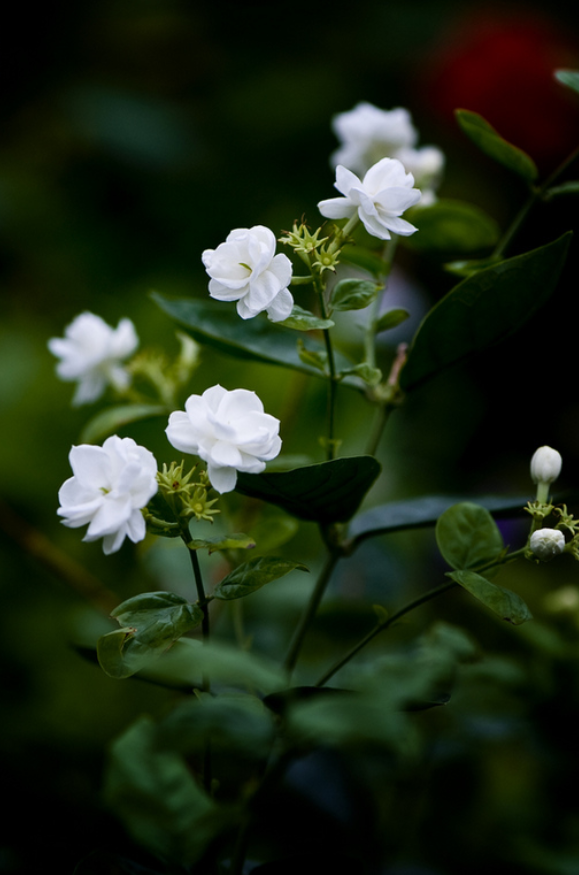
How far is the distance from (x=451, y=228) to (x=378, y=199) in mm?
166

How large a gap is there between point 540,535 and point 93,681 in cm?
74

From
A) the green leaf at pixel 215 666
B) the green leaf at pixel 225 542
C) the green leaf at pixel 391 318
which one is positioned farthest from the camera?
the green leaf at pixel 391 318

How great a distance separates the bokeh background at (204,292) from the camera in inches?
22.3

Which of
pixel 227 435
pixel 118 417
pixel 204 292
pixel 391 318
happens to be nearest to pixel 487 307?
pixel 391 318

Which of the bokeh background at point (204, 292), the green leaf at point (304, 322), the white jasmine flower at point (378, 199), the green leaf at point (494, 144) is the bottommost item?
the bokeh background at point (204, 292)

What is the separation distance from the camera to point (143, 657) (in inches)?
13.2

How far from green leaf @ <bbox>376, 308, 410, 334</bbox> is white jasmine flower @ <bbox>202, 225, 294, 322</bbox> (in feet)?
0.35

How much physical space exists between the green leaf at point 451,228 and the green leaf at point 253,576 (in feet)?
0.91

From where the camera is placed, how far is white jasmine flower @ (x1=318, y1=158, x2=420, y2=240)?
0.37 metres

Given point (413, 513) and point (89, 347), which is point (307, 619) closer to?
point (413, 513)

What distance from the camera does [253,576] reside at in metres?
0.35

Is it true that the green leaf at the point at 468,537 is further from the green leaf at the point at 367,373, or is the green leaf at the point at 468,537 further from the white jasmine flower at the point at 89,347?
the white jasmine flower at the point at 89,347

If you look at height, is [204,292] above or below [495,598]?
below

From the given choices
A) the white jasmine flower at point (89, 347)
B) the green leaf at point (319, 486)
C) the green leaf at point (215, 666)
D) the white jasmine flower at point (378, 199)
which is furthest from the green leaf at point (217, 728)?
the white jasmine flower at point (89, 347)
